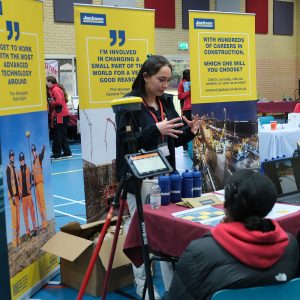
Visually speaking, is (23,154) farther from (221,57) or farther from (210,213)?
(221,57)

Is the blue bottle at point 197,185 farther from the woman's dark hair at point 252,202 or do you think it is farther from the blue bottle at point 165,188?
the woman's dark hair at point 252,202

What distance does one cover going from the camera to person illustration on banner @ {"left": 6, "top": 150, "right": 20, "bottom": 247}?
2.80 meters

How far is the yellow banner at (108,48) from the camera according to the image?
11.5ft

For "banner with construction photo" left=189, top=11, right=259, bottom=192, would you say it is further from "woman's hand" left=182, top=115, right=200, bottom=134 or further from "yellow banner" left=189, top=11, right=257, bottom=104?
"woman's hand" left=182, top=115, right=200, bottom=134

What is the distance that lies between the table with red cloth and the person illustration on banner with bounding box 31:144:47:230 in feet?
3.33

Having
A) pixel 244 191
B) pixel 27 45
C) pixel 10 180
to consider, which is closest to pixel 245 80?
pixel 27 45

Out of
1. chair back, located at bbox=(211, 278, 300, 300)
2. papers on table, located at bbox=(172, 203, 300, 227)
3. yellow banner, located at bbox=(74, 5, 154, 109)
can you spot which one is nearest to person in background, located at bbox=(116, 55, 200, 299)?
papers on table, located at bbox=(172, 203, 300, 227)

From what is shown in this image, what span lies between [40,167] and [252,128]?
7.61 feet

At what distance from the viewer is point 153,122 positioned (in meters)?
2.64

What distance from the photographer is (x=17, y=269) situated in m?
2.88

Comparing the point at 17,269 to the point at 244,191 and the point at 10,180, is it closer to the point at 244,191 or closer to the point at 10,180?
the point at 10,180

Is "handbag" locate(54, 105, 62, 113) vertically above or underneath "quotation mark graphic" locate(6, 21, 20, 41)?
underneath

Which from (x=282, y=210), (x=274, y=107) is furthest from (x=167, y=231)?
(x=274, y=107)

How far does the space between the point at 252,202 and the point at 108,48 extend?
8.43 ft
